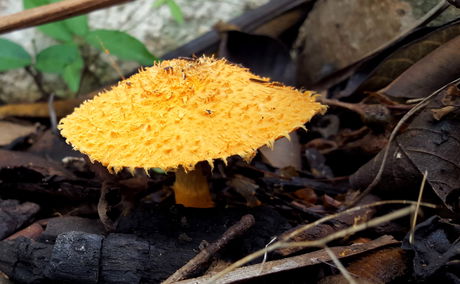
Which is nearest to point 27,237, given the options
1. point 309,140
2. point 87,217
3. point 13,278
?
point 13,278

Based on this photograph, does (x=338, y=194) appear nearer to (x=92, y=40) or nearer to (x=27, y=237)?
(x=27, y=237)

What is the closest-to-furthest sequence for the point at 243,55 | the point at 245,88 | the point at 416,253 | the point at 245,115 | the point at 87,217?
the point at 416,253 < the point at 245,115 < the point at 245,88 < the point at 87,217 < the point at 243,55

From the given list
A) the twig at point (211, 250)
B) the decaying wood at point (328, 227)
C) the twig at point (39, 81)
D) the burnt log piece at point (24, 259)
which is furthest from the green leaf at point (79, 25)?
the decaying wood at point (328, 227)

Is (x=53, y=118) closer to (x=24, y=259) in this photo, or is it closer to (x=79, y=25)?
(x=79, y=25)

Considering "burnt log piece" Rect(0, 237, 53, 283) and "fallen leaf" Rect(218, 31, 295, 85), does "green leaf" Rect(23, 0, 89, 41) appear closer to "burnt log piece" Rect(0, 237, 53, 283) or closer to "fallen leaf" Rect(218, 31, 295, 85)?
"fallen leaf" Rect(218, 31, 295, 85)

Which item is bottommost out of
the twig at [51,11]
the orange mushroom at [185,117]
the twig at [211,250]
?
the twig at [211,250]

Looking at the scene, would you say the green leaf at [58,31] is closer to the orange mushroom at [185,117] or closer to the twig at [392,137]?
the orange mushroom at [185,117]

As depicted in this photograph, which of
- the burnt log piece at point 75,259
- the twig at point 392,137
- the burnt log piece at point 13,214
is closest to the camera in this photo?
the burnt log piece at point 75,259
